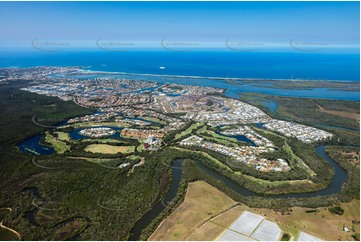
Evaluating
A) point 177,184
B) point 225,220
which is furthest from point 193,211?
point 177,184

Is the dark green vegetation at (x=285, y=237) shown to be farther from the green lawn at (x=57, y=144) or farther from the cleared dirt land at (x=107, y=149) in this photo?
the green lawn at (x=57, y=144)

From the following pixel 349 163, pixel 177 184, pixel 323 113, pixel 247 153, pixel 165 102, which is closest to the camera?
pixel 177 184

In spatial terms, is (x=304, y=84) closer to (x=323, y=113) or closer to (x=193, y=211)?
(x=323, y=113)

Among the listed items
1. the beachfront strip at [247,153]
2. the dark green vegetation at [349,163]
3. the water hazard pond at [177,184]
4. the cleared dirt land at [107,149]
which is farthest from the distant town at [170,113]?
the water hazard pond at [177,184]

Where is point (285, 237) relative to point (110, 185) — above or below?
below

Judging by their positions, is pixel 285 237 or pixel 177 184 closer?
pixel 285 237

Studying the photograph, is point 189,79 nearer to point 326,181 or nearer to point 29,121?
point 29,121

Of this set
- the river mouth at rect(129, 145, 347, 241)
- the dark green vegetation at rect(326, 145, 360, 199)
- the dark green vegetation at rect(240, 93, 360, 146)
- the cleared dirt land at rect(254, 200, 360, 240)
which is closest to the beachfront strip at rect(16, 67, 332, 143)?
the dark green vegetation at rect(240, 93, 360, 146)
